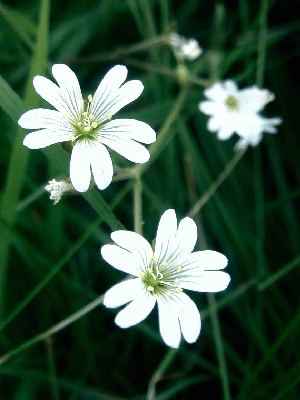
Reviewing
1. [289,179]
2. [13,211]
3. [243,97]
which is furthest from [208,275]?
[289,179]

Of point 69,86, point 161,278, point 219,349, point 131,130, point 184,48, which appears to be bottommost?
point 219,349

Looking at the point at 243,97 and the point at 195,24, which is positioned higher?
the point at 195,24

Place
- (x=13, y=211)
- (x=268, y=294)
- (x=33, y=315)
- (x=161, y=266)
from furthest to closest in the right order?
1. (x=268, y=294)
2. (x=33, y=315)
3. (x=13, y=211)
4. (x=161, y=266)

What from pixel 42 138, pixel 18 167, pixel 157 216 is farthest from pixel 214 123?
pixel 42 138

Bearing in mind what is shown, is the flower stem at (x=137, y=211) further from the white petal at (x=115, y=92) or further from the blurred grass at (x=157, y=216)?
the white petal at (x=115, y=92)

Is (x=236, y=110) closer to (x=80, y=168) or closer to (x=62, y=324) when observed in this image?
(x=80, y=168)

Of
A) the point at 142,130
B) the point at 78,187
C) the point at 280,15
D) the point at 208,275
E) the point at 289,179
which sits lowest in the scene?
the point at 208,275

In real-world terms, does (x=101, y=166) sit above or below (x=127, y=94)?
below

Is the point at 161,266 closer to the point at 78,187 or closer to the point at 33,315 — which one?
the point at 78,187
